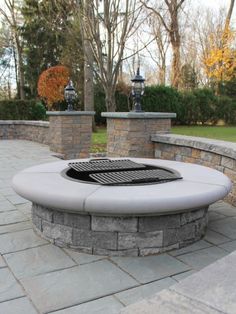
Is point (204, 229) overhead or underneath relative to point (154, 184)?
underneath

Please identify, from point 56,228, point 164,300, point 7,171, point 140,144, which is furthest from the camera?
point 7,171

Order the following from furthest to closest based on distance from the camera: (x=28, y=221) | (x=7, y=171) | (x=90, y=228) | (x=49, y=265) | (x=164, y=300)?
1. (x=7, y=171)
2. (x=28, y=221)
3. (x=90, y=228)
4. (x=49, y=265)
5. (x=164, y=300)

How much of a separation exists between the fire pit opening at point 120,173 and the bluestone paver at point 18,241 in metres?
0.56

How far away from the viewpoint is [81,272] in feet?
6.60

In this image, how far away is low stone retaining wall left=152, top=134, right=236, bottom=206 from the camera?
11.1 ft

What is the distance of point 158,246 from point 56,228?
0.74 m

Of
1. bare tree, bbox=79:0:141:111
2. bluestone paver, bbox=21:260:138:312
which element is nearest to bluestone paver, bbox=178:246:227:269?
bluestone paver, bbox=21:260:138:312

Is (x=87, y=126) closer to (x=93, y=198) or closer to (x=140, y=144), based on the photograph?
(x=140, y=144)

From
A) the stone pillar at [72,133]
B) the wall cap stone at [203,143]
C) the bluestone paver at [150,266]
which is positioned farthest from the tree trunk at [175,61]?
the bluestone paver at [150,266]

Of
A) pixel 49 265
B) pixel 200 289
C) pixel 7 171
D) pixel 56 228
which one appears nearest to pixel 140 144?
pixel 7 171

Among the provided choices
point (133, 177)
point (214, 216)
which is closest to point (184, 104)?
point (214, 216)

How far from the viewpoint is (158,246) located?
225 cm

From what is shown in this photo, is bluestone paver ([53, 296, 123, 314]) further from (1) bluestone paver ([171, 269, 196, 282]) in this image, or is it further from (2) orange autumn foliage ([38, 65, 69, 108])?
(2) orange autumn foliage ([38, 65, 69, 108])

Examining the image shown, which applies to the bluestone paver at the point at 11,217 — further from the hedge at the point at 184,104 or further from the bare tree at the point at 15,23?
the bare tree at the point at 15,23
